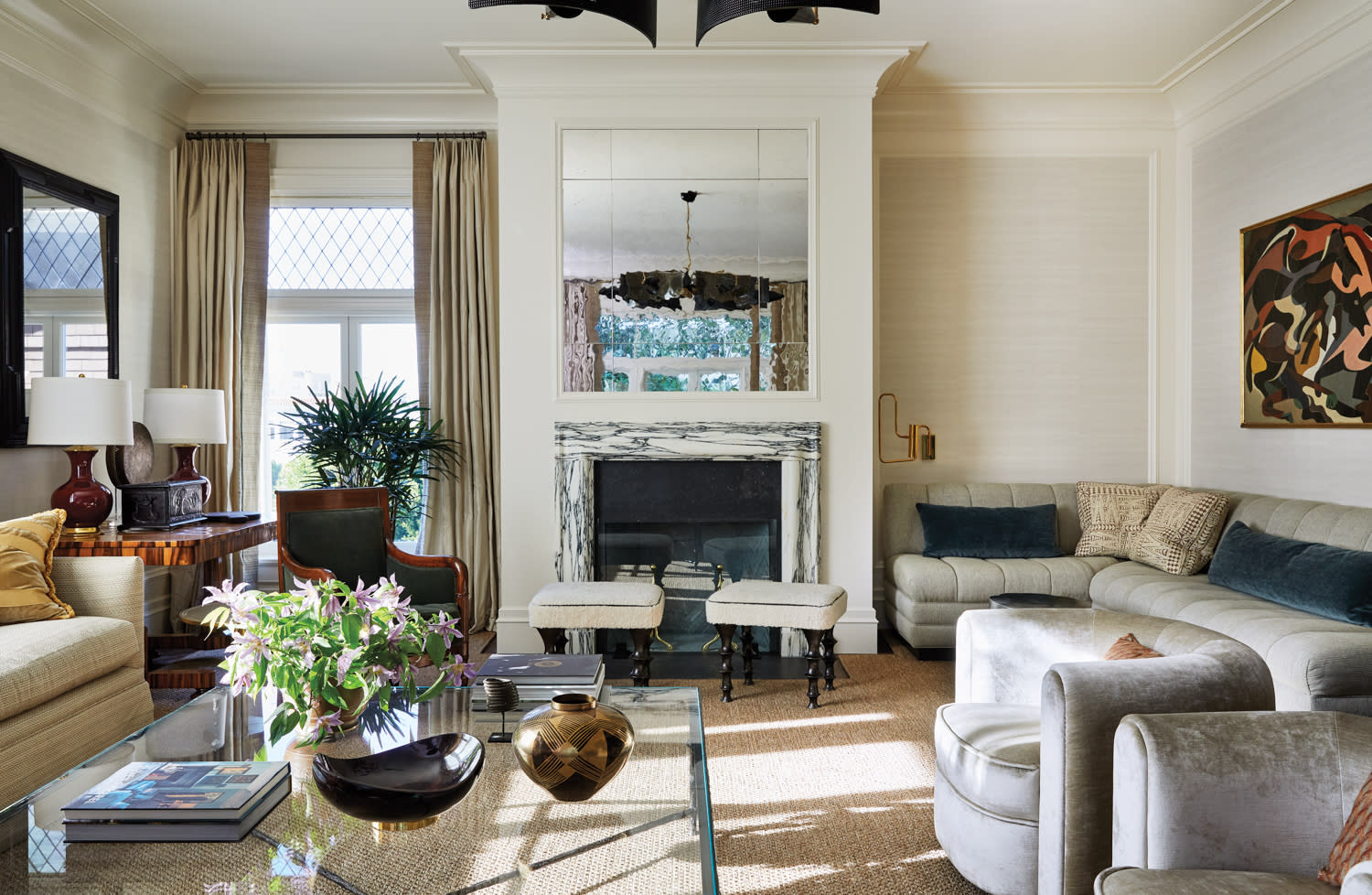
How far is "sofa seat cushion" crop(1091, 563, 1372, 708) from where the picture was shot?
285cm

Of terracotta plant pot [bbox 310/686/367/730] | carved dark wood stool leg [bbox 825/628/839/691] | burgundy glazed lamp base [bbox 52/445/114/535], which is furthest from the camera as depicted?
carved dark wood stool leg [bbox 825/628/839/691]

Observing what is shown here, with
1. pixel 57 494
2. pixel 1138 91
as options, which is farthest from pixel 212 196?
pixel 1138 91

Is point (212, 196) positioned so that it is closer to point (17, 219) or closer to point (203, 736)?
point (17, 219)

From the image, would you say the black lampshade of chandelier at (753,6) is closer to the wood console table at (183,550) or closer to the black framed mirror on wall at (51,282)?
the wood console table at (183,550)

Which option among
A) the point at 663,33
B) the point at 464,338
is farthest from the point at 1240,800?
the point at 464,338

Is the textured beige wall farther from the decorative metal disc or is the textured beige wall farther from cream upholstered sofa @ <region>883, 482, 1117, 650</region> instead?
the decorative metal disc

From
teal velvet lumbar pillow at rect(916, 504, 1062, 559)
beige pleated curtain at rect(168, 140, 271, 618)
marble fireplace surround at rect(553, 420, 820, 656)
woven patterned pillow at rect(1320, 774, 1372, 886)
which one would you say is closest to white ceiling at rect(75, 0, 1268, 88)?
beige pleated curtain at rect(168, 140, 271, 618)

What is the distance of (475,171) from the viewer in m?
5.11

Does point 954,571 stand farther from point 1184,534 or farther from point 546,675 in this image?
point 546,675

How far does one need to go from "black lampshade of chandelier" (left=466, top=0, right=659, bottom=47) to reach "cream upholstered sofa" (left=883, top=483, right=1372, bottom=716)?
273 cm

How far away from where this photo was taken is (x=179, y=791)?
1.80 metres

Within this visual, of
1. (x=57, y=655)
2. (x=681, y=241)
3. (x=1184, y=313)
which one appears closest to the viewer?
(x=57, y=655)

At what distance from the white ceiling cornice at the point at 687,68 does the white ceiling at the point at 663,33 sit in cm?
6

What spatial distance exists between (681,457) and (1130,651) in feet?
8.75
